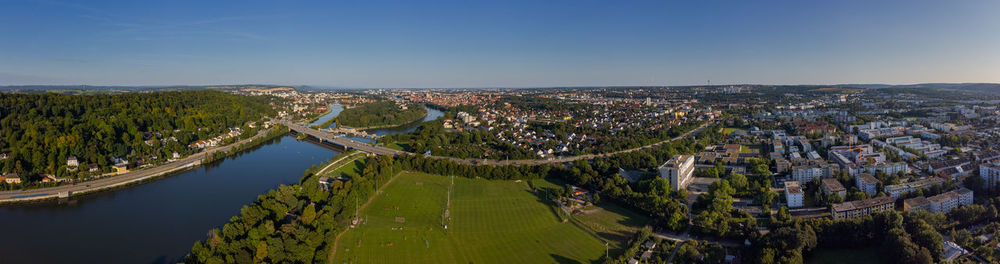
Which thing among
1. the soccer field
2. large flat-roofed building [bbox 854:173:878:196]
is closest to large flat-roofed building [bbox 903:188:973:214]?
large flat-roofed building [bbox 854:173:878:196]

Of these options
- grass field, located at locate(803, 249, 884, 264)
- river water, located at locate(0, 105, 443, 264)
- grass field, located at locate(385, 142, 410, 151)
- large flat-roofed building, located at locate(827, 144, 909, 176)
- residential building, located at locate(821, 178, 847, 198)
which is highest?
large flat-roofed building, located at locate(827, 144, 909, 176)

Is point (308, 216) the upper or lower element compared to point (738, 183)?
lower

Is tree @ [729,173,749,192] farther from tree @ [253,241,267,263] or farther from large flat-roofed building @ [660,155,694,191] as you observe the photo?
tree @ [253,241,267,263]

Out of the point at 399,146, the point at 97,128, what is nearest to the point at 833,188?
the point at 399,146

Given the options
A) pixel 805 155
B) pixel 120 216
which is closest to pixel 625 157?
pixel 805 155

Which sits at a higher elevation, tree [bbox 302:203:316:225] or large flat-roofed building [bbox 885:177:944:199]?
large flat-roofed building [bbox 885:177:944:199]

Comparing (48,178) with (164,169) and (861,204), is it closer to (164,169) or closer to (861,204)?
(164,169)

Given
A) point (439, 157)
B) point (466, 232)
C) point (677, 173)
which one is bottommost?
point (466, 232)

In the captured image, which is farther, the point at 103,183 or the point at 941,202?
the point at 103,183
